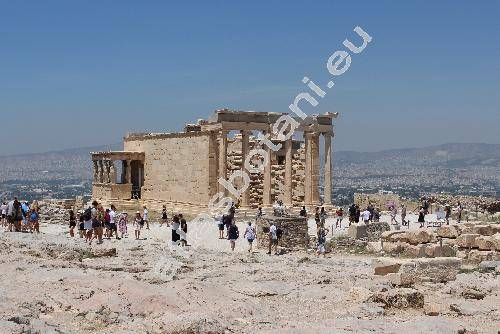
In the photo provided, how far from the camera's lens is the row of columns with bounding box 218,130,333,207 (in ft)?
109

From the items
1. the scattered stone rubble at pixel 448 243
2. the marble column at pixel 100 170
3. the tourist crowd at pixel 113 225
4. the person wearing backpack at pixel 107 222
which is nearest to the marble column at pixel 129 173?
the marble column at pixel 100 170

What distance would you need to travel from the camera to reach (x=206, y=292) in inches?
481

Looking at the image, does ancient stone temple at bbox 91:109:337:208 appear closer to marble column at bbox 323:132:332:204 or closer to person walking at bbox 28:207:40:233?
marble column at bbox 323:132:332:204

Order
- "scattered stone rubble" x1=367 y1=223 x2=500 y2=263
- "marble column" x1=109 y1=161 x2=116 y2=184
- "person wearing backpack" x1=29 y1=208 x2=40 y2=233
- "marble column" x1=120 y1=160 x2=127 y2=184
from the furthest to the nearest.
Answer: "marble column" x1=120 y1=160 x2=127 y2=184 < "marble column" x1=109 y1=161 x2=116 y2=184 < "person wearing backpack" x1=29 y1=208 x2=40 y2=233 < "scattered stone rubble" x1=367 y1=223 x2=500 y2=263

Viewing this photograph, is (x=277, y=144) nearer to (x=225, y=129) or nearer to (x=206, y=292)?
(x=225, y=129)

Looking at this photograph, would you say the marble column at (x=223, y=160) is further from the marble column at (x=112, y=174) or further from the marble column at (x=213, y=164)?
the marble column at (x=112, y=174)

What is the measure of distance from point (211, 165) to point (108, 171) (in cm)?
978

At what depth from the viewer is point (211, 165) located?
33719 mm

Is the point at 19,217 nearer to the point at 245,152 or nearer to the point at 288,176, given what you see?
the point at 245,152

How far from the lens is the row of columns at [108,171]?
133ft

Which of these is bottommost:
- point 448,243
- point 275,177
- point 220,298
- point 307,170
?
point 220,298

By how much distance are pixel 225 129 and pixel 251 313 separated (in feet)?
71.0

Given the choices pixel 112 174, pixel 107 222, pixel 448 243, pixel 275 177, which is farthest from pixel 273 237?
pixel 112 174

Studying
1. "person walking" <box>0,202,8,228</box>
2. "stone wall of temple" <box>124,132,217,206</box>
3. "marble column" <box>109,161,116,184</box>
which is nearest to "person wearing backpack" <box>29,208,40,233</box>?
"person walking" <box>0,202,8,228</box>
